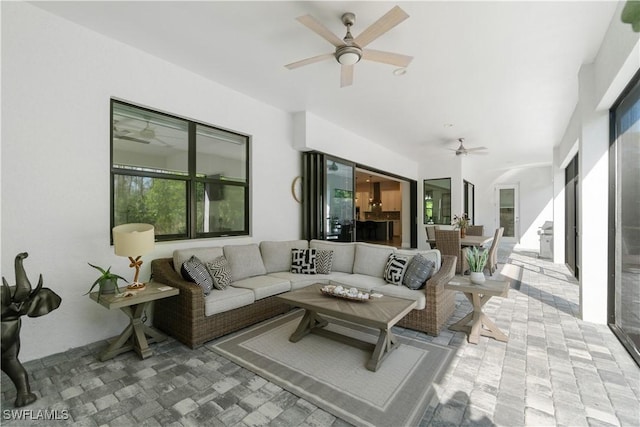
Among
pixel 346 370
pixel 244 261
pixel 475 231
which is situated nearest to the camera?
pixel 346 370

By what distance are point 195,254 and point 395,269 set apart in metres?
2.36

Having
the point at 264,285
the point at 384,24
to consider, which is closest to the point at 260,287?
the point at 264,285

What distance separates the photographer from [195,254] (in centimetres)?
344

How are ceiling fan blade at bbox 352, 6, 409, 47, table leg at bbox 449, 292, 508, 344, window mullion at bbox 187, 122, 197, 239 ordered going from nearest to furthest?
1. ceiling fan blade at bbox 352, 6, 409, 47
2. table leg at bbox 449, 292, 508, 344
3. window mullion at bbox 187, 122, 197, 239

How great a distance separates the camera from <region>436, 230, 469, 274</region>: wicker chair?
5.54 meters

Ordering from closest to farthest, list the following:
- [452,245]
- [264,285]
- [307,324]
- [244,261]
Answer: [307,324] → [264,285] → [244,261] → [452,245]

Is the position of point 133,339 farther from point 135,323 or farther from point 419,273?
point 419,273

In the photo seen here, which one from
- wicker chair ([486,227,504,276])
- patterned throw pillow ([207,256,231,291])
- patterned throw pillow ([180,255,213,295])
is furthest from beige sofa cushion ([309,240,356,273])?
wicker chair ([486,227,504,276])

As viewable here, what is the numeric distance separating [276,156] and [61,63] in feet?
9.03

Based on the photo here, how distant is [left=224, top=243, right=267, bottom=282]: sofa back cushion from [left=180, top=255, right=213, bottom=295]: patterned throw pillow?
1.67 ft

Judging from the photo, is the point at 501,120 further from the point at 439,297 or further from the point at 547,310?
the point at 439,297

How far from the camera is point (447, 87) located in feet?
12.9

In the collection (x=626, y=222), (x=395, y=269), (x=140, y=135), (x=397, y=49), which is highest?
(x=397, y=49)

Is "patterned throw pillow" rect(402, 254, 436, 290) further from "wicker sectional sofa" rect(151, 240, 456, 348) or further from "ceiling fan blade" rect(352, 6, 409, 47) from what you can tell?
"ceiling fan blade" rect(352, 6, 409, 47)
